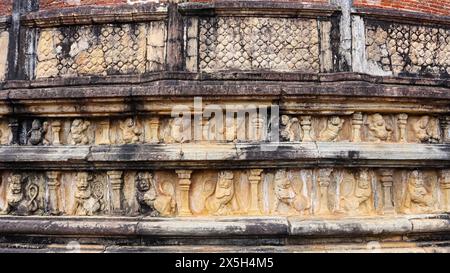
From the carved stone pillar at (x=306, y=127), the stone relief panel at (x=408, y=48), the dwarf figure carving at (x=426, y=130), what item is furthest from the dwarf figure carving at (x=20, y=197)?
the dwarf figure carving at (x=426, y=130)

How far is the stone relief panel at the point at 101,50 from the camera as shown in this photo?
5852mm

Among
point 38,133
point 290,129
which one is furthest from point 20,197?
point 290,129

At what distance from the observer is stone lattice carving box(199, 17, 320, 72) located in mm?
5781

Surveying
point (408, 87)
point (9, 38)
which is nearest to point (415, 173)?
point (408, 87)

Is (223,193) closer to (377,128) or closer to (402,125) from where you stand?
(377,128)

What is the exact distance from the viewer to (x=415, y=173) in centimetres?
583

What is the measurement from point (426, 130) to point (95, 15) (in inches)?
178

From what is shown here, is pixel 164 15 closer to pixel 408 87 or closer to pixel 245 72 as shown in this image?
pixel 245 72

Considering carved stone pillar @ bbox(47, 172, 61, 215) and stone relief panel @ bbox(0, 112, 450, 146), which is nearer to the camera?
stone relief panel @ bbox(0, 112, 450, 146)

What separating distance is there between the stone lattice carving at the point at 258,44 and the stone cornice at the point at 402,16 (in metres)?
0.73

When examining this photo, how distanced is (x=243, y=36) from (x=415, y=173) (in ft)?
9.09

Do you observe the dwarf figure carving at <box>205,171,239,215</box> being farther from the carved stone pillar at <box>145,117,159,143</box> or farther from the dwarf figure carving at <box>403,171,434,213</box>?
→ the dwarf figure carving at <box>403,171,434,213</box>

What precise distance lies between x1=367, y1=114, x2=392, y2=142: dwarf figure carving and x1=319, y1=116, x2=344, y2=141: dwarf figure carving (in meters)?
0.40

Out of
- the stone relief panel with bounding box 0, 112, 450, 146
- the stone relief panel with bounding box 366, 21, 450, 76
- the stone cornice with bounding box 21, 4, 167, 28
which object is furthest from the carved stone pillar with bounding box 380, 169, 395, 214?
the stone cornice with bounding box 21, 4, 167, 28
